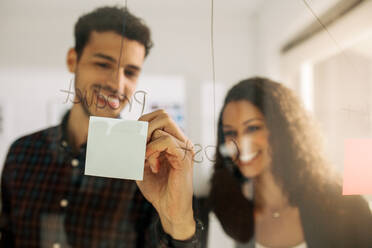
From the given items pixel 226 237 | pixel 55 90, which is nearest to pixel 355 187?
pixel 226 237

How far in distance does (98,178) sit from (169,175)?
138 mm

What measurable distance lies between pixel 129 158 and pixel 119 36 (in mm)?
217

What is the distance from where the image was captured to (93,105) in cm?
46

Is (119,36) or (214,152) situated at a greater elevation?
(119,36)

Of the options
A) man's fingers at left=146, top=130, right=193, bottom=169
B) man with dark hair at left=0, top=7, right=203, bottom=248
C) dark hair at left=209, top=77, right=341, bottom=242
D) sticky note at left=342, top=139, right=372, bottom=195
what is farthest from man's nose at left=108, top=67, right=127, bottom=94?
sticky note at left=342, top=139, right=372, bottom=195

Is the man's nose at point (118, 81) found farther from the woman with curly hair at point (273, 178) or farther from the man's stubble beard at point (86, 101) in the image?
the woman with curly hair at point (273, 178)

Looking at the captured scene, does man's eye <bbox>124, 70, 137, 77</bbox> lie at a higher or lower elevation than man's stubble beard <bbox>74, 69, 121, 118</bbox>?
higher

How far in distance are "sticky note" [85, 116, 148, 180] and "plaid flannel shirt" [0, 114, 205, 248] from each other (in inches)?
2.5

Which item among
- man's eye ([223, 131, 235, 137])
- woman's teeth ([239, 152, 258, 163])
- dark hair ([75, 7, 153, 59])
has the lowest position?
woman's teeth ([239, 152, 258, 163])

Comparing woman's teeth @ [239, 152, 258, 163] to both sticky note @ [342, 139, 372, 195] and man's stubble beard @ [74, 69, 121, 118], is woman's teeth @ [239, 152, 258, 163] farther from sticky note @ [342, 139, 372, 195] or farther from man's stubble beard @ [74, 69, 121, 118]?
man's stubble beard @ [74, 69, 121, 118]

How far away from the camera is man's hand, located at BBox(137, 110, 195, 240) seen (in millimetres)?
449

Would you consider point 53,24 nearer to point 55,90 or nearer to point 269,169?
point 55,90

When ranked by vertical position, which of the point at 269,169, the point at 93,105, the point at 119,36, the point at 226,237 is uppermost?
the point at 119,36

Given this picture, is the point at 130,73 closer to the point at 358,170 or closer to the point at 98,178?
the point at 98,178
